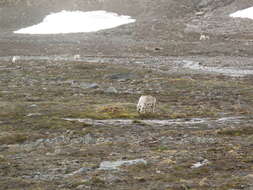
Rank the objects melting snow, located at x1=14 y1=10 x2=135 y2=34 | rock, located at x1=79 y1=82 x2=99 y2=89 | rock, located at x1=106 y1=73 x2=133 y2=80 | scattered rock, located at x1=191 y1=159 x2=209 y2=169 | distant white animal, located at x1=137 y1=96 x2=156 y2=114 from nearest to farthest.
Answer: scattered rock, located at x1=191 y1=159 x2=209 y2=169 → distant white animal, located at x1=137 y1=96 x2=156 y2=114 → rock, located at x1=79 y1=82 x2=99 y2=89 → rock, located at x1=106 y1=73 x2=133 y2=80 → melting snow, located at x1=14 y1=10 x2=135 y2=34

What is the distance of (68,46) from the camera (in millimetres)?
82562

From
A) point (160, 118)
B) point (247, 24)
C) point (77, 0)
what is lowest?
point (160, 118)

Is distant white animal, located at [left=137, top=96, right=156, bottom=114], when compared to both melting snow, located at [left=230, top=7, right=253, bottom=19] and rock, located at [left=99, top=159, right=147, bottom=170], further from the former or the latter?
melting snow, located at [left=230, top=7, right=253, bottom=19]

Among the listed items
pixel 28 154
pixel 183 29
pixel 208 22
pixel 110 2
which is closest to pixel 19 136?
pixel 28 154

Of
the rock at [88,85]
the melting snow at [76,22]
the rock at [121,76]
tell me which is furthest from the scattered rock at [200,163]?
the melting snow at [76,22]

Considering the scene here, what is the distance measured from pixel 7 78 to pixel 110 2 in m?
83.9

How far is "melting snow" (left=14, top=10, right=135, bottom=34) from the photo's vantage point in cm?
11018

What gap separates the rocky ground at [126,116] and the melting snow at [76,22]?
24.8 meters

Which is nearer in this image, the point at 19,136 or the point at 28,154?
the point at 28,154

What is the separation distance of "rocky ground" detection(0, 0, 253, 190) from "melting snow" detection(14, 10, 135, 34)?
81.4ft

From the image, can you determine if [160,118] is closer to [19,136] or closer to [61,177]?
[19,136]

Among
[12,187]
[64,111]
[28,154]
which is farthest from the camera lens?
[64,111]

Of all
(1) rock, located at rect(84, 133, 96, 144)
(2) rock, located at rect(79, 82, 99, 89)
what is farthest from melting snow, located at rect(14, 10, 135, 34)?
(1) rock, located at rect(84, 133, 96, 144)

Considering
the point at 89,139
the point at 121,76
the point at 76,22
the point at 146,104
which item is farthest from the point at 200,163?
the point at 76,22
